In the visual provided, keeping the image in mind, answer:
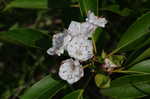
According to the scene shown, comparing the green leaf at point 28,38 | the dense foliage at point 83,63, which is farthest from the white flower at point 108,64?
the green leaf at point 28,38

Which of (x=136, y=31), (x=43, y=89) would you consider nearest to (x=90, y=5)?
(x=136, y=31)

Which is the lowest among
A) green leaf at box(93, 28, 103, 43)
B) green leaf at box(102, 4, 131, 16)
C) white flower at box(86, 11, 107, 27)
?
green leaf at box(93, 28, 103, 43)

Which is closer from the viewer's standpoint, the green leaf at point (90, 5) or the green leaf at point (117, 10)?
the green leaf at point (90, 5)

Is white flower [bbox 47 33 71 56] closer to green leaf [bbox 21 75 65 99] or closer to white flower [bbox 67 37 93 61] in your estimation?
white flower [bbox 67 37 93 61]

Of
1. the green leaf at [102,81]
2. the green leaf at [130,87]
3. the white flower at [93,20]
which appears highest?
the white flower at [93,20]

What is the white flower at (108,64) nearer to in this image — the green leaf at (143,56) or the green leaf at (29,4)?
the green leaf at (143,56)

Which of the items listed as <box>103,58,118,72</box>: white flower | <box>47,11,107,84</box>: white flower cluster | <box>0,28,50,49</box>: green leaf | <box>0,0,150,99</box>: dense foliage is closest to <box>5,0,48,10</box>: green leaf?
<box>0,0,150,99</box>: dense foliage
